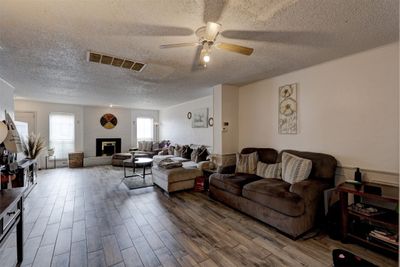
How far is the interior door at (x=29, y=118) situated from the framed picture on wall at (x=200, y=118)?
556 cm

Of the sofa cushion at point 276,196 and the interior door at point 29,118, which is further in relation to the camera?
the interior door at point 29,118

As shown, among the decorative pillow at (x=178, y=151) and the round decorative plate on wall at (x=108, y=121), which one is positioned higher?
the round decorative plate on wall at (x=108, y=121)

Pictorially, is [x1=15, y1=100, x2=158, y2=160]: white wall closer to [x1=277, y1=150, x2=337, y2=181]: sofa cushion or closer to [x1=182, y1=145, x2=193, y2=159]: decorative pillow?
[x1=182, y1=145, x2=193, y2=159]: decorative pillow

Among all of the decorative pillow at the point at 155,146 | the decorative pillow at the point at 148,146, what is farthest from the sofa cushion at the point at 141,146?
the decorative pillow at the point at 155,146

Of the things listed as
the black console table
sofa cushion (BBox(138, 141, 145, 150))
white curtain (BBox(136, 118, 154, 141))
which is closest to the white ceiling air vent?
the black console table

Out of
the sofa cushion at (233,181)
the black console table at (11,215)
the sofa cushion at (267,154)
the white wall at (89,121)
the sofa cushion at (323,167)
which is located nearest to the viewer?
the black console table at (11,215)

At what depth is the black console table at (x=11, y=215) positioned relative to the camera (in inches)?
58.7

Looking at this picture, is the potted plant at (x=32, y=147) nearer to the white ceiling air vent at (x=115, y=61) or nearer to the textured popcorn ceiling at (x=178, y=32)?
the textured popcorn ceiling at (x=178, y=32)

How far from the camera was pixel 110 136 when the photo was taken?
789 cm

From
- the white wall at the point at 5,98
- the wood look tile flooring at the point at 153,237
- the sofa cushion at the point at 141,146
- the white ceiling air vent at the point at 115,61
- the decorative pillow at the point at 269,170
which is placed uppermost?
the white ceiling air vent at the point at 115,61

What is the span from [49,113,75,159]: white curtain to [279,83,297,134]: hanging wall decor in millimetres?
7368

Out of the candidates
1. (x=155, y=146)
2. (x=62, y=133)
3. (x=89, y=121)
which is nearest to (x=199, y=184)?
(x=155, y=146)

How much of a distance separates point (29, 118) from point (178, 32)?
7171 millimetres

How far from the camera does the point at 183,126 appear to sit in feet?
22.5
